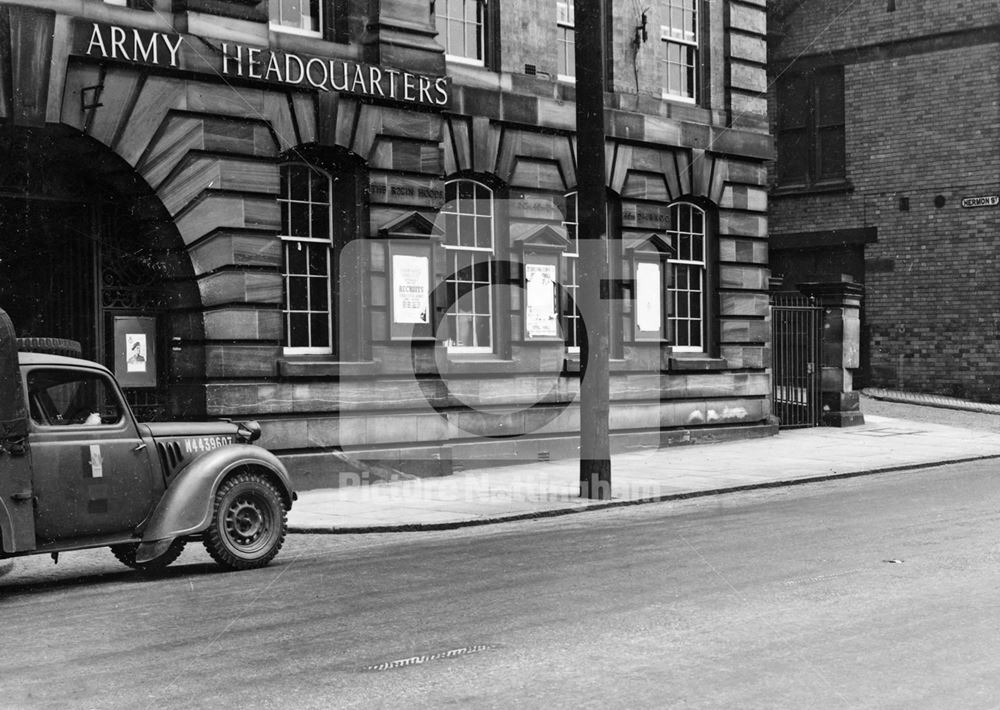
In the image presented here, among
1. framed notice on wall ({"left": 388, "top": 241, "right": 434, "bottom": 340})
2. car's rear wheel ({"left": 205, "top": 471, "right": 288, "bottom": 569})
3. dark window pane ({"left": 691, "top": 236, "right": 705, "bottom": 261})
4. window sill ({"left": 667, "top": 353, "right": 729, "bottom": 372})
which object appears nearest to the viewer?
car's rear wheel ({"left": 205, "top": 471, "right": 288, "bottom": 569})

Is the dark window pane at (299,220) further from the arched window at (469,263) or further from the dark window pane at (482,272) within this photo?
the dark window pane at (482,272)

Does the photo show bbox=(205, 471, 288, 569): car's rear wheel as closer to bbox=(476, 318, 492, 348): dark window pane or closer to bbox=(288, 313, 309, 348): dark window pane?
bbox=(288, 313, 309, 348): dark window pane

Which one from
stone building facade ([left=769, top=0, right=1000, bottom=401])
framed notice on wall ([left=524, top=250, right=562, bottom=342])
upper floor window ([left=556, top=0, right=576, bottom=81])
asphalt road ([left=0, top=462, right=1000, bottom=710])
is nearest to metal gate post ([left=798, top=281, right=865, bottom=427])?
stone building facade ([left=769, top=0, right=1000, bottom=401])

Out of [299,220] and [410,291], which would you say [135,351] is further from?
[410,291]

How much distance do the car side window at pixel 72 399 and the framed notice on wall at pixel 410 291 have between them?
732 cm

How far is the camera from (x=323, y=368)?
16.1 m

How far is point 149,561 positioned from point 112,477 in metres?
1.03

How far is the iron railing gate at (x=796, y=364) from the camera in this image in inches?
947

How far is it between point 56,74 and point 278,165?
9.93 ft

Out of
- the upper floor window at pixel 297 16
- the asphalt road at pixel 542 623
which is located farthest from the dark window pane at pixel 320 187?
the asphalt road at pixel 542 623

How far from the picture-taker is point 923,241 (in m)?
28.3

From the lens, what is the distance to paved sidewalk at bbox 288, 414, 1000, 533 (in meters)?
13.3

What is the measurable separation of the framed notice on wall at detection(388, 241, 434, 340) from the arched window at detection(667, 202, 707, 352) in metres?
5.62

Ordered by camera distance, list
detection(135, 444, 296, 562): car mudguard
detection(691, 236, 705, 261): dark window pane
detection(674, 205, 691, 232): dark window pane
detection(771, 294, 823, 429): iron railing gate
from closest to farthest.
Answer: detection(135, 444, 296, 562): car mudguard < detection(674, 205, 691, 232): dark window pane < detection(691, 236, 705, 261): dark window pane < detection(771, 294, 823, 429): iron railing gate
